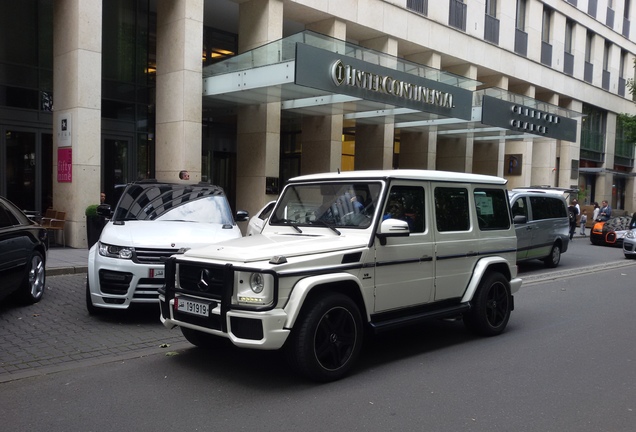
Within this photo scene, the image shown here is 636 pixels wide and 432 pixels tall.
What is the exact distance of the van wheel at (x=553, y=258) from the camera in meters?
15.1

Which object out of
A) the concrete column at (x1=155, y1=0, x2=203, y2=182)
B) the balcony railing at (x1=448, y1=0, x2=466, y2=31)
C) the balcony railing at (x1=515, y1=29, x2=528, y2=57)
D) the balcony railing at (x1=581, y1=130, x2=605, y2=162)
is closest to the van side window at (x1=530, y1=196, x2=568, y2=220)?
the concrete column at (x1=155, y1=0, x2=203, y2=182)

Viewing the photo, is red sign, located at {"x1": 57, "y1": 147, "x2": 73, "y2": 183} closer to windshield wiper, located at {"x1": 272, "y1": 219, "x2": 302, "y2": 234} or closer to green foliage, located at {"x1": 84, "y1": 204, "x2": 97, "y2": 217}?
green foliage, located at {"x1": 84, "y1": 204, "x2": 97, "y2": 217}

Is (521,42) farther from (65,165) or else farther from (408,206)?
(408,206)

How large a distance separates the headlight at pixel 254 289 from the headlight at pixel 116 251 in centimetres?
283

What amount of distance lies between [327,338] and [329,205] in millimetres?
1566

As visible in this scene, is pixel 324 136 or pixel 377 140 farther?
pixel 377 140

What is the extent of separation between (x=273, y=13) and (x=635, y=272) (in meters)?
12.8

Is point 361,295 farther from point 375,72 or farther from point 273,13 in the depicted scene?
point 273,13

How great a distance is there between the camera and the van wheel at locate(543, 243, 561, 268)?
49.4 ft

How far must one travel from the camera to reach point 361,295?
5621 millimetres

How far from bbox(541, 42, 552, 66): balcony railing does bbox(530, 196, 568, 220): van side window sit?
18944 mm

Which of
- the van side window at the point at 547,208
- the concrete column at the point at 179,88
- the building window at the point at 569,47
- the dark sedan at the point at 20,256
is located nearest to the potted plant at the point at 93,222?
the concrete column at the point at 179,88

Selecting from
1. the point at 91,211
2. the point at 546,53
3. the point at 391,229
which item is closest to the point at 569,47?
the point at 546,53

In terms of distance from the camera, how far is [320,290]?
5.31 metres
